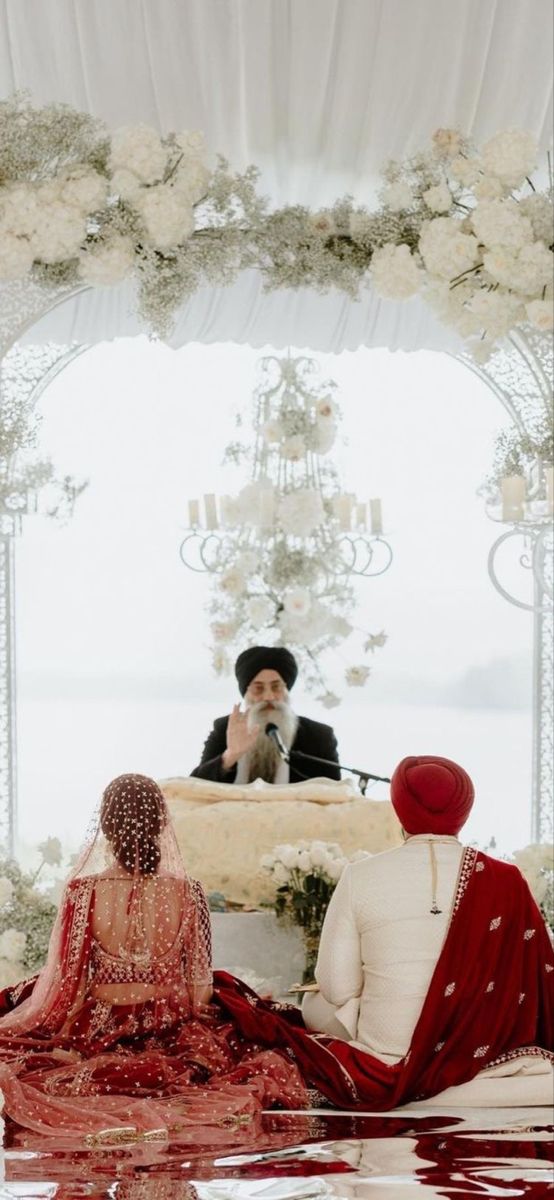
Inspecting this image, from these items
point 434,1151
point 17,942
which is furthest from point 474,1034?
point 17,942

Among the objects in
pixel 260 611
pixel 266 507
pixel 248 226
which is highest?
pixel 248 226

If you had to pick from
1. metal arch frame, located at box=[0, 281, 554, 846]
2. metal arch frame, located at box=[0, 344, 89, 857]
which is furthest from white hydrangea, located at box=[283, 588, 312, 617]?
metal arch frame, located at box=[0, 344, 89, 857]

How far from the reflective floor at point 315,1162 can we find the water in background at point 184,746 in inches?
186

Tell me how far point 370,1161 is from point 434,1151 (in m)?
0.19

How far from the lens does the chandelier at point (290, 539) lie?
7.37 m

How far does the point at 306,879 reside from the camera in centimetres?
516

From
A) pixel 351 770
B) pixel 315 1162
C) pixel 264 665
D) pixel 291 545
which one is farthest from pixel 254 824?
pixel 291 545

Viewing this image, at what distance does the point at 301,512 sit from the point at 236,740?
1391 millimetres

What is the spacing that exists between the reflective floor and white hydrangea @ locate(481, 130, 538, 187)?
3.03 meters

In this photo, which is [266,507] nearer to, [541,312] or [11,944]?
[541,312]

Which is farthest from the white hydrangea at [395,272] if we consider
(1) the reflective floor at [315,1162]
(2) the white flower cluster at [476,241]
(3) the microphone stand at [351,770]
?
(1) the reflective floor at [315,1162]

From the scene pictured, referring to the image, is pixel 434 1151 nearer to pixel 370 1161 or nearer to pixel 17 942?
pixel 370 1161

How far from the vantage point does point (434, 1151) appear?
3631mm

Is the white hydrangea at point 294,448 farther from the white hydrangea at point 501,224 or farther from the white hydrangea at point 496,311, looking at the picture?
the white hydrangea at point 501,224
